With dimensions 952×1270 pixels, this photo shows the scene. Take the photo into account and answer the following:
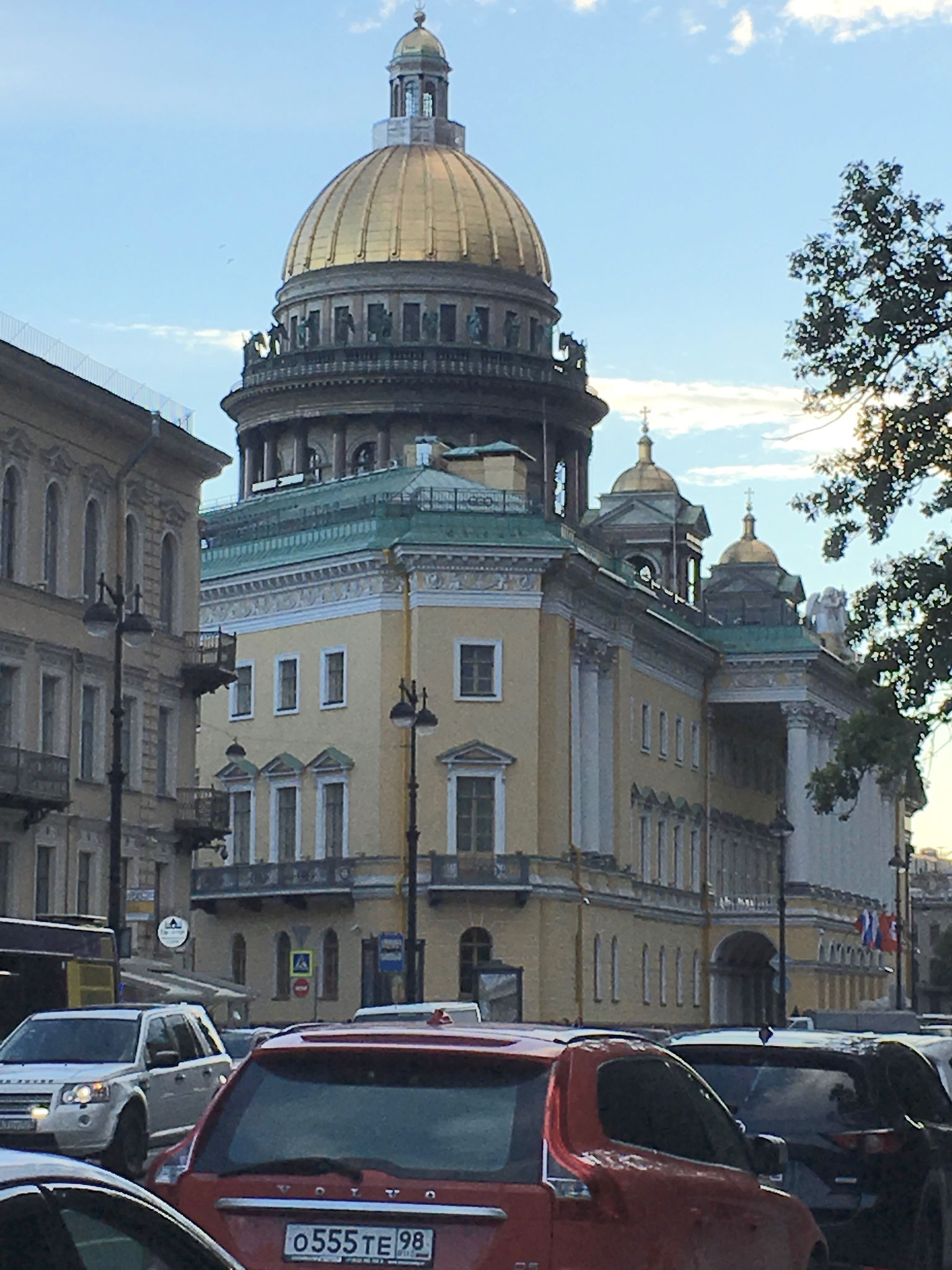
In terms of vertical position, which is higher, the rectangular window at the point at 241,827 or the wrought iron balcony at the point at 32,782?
the rectangular window at the point at 241,827

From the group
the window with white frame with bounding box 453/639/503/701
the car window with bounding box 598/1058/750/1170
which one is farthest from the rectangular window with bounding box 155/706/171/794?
the car window with bounding box 598/1058/750/1170

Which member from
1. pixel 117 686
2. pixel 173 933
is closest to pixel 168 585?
pixel 173 933

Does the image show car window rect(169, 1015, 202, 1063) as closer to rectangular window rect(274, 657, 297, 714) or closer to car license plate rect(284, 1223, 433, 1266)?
car license plate rect(284, 1223, 433, 1266)

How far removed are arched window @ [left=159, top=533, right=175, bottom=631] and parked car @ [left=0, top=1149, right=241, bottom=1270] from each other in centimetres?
5196

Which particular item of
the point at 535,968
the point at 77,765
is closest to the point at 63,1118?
the point at 77,765

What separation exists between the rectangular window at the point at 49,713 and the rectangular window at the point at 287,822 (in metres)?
26.6

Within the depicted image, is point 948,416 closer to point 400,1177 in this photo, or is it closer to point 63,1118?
point 63,1118

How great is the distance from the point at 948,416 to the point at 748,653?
224 feet

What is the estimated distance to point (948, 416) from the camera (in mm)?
31156

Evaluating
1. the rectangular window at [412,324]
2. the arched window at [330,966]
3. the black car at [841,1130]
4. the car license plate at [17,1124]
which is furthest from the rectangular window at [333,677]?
the black car at [841,1130]

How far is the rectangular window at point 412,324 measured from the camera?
9988 centimetres

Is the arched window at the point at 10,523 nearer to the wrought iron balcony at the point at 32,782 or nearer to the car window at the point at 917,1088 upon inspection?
the wrought iron balcony at the point at 32,782

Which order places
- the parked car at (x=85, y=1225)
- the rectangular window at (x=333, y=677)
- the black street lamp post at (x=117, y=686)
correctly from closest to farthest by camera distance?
the parked car at (x=85, y=1225) < the black street lamp post at (x=117, y=686) < the rectangular window at (x=333, y=677)

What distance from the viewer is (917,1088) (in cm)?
1595
